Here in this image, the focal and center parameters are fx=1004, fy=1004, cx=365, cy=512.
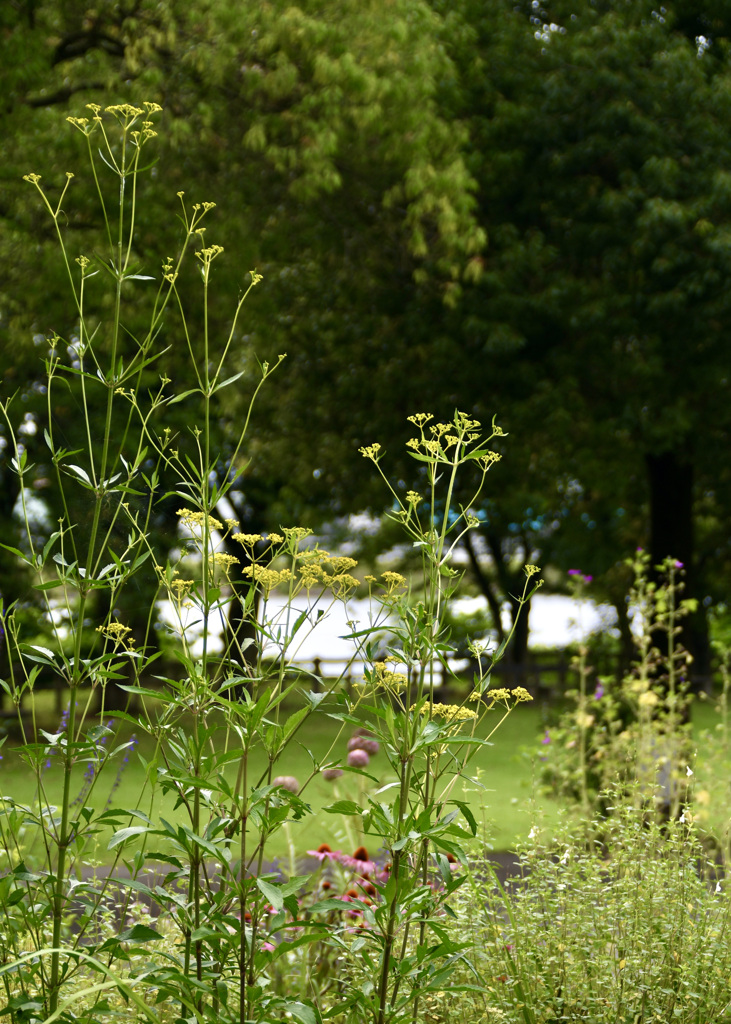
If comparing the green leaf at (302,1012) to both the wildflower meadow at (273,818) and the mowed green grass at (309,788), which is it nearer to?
the wildflower meadow at (273,818)

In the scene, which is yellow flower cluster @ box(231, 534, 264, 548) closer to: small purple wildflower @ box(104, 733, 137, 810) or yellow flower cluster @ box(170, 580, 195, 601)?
yellow flower cluster @ box(170, 580, 195, 601)

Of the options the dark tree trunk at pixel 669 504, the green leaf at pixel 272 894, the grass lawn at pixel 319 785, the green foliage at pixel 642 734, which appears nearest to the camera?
the green leaf at pixel 272 894

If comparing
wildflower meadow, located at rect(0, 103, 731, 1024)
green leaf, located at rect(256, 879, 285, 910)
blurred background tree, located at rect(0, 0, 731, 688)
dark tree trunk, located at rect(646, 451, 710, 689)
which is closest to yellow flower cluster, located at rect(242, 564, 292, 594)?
wildflower meadow, located at rect(0, 103, 731, 1024)

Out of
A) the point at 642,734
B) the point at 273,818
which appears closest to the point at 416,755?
the point at 273,818

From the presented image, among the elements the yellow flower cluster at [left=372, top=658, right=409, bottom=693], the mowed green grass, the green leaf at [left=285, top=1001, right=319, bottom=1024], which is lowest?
the mowed green grass

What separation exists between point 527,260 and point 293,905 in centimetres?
825

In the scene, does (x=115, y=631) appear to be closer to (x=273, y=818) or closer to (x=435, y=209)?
(x=273, y=818)

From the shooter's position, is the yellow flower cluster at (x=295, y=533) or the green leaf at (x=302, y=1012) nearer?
the green leaf at (x=302, y=1012)

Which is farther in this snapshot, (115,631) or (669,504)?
(669,504)

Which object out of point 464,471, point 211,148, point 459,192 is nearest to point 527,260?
point 459,192

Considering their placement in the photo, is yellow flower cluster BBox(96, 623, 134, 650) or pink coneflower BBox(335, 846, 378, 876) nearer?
yellow flower cluster BBox(96, 623, 134, 650)

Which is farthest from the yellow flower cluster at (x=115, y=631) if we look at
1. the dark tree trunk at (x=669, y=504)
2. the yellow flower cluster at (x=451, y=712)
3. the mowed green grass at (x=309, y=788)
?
the dark tree trunk at (x=669, y=504)

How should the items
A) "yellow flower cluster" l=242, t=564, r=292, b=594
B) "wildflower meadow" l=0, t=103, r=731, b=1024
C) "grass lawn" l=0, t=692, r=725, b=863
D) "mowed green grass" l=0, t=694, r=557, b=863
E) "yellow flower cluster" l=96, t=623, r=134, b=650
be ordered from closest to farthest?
"wildflower meadow" l=0, t=103, r=731, b=1024
"yellow flower cluster" l=242, t=564, r=292, b=594
"yellow flower cluster" l=96, t=623, r=134, b=650
"grass lawn" l=0, t=692, r=725, b=863
"mowed green grass" l=0, t=694, r=557, b=863

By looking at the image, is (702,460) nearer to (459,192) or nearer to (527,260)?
(527,260)
